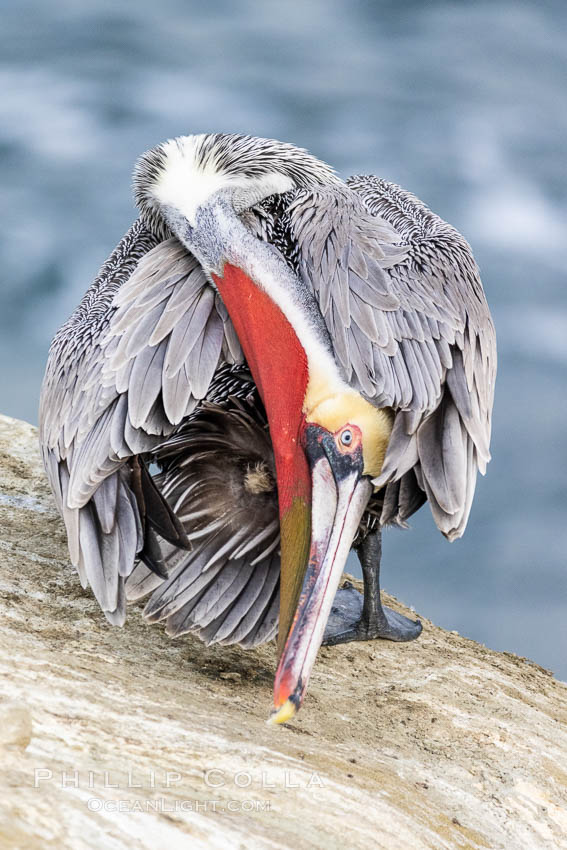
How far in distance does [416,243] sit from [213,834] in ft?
7.45

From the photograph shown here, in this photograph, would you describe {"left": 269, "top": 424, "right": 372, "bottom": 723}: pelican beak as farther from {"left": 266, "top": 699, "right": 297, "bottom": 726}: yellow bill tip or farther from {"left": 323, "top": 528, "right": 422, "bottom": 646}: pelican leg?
{"left": 323, "top": 528, "right": 422, "bottom": 646}: pelican leg

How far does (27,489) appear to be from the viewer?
548 cm

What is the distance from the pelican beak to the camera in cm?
A: 264

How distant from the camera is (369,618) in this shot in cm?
453

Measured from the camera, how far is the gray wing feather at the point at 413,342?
118 inches

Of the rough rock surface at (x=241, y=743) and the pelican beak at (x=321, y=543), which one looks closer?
the rough rock surface at (x=241, y=743)

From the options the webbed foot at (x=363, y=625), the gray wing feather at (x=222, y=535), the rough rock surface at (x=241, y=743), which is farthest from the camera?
the webbed foot at (x=363, y=625)

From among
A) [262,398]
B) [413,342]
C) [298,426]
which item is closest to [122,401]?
[262,398]

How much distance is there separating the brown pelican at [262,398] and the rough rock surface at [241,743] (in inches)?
8.8

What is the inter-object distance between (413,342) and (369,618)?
6.13ft

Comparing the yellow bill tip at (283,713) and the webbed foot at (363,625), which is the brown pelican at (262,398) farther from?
the webbed foot at (363,625)

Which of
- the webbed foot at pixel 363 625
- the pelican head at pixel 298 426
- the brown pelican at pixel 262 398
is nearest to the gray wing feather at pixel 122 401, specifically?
the brown pelican at pixel 262 398

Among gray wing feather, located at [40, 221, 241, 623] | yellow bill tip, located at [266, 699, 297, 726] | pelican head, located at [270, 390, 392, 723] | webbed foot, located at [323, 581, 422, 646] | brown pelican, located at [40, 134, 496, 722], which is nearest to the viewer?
yellow bill tip, located at [266, 699, 297, 726]

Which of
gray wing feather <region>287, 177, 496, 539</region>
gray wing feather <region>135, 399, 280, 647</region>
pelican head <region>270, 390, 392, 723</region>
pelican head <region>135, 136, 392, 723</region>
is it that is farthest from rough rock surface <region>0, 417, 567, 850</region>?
gray wing feather <region>287, 177, 496, 539</region>
